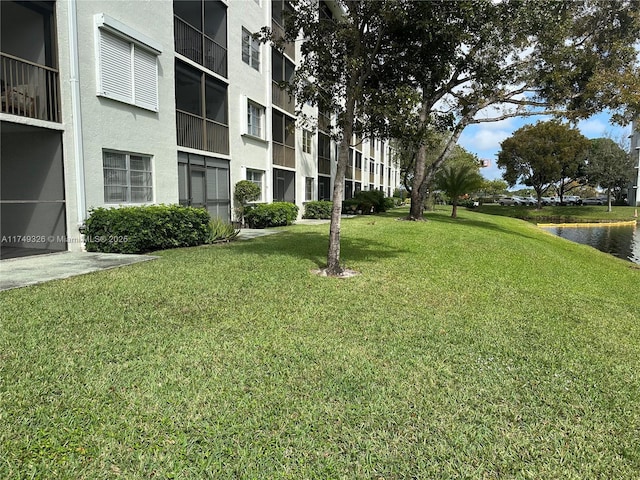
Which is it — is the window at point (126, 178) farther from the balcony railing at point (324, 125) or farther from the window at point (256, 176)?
the window at point (256, 176)

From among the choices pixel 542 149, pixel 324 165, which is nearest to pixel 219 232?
pixel 324 165

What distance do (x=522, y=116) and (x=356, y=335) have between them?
19.9 metres

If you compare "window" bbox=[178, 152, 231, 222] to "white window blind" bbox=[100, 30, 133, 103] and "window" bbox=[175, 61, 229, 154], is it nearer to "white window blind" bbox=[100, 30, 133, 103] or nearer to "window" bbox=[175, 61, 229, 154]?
"window" bbox=[175, 61, 229, 154]

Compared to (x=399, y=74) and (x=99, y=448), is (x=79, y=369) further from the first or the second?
(x=399, y=74)

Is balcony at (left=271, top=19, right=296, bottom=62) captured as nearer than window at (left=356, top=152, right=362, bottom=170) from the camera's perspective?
Yes

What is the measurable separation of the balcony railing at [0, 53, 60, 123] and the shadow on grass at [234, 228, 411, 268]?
5.50m

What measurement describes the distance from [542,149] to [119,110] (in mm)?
41278

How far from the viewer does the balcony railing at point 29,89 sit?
8453 mm

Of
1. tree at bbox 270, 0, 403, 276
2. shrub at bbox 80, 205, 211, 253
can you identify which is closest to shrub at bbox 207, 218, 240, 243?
shrub at bbox 80, 205, 211, 253

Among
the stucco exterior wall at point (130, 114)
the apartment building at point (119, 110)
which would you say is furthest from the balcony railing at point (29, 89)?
the stucco exterior wall at point (130, 114)

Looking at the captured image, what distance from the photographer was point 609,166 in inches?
1689

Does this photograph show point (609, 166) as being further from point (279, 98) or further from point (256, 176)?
point (256, 176)

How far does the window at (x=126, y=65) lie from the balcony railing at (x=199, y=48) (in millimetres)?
1800

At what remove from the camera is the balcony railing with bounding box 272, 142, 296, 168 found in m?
20.5
